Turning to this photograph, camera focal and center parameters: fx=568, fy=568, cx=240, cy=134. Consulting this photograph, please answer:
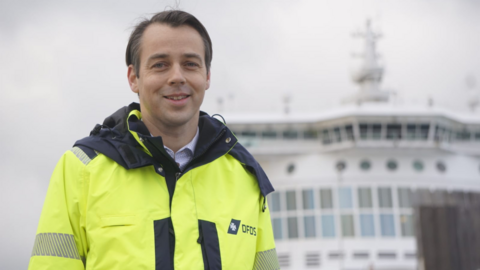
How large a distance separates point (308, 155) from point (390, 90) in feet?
23.8

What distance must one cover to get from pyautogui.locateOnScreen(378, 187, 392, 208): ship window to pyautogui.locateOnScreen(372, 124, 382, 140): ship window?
9.29 feet

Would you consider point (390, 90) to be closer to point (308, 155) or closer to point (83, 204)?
point (308, 155)

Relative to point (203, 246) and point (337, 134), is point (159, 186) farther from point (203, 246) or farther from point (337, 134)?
point (337, 134)

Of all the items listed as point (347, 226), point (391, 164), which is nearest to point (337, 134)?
point (391, 164)

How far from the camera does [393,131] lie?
30.2 m

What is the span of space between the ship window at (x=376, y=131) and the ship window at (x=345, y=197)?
316 cm

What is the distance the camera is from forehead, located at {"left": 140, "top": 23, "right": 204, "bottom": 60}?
265 centimetres

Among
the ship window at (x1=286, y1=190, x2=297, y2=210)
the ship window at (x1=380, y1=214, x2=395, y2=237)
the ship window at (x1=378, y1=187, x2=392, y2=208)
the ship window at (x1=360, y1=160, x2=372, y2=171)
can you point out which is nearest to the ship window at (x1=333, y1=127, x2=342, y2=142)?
the ship window at (x1=360, y1=160, x2=372, y2=171)

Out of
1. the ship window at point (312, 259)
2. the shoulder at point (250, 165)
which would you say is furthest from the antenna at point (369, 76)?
the shoulder at point (250, 165)

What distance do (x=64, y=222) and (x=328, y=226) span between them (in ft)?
96.2

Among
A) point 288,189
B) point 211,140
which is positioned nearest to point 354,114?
point 288,189

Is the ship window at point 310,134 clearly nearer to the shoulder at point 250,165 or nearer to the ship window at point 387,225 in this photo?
the ship window at point 387,225

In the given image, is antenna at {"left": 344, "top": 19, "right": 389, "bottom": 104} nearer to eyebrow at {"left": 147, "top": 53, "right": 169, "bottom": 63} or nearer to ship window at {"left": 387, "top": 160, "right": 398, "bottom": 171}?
ship window at {"left": 387, "top": 160, "right": 398, "bottom": 171}

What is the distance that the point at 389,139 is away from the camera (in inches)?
1181
